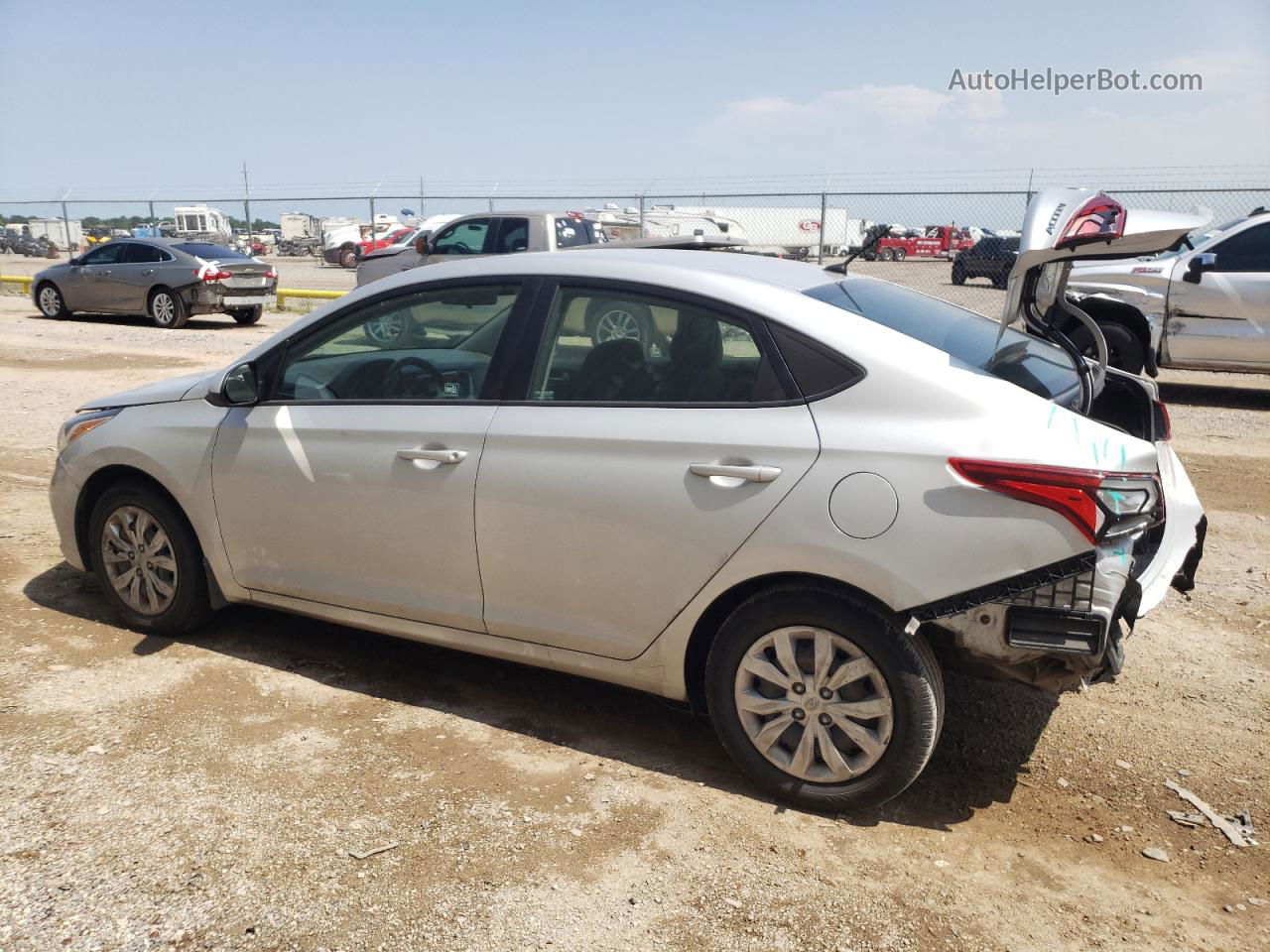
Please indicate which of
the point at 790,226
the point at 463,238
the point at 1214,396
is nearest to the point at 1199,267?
the point at 1214,396

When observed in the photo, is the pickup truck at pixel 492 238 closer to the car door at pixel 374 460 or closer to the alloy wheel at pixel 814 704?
the car door at pixel 374 460

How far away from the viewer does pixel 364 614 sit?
13.1ft

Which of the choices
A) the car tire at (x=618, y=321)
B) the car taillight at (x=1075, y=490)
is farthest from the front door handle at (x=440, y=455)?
the car taillight at (x=1075, y=490)

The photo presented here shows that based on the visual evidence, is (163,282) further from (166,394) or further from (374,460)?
(374,460)

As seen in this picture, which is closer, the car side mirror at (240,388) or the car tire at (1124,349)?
the car side mirror at (240,388)

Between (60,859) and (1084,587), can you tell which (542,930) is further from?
(1084,587)

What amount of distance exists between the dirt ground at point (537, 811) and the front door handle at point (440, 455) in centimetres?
98

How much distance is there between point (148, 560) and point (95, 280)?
15.8m

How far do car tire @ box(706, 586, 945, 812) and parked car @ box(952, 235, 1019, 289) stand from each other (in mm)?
20344

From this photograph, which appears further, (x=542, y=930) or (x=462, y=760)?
(x=462, y=760)

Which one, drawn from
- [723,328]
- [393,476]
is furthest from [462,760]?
[723,328]

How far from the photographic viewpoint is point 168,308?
17.3 meters

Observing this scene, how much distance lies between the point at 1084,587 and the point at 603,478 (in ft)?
4.75

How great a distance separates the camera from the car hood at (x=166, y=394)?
173 inches
